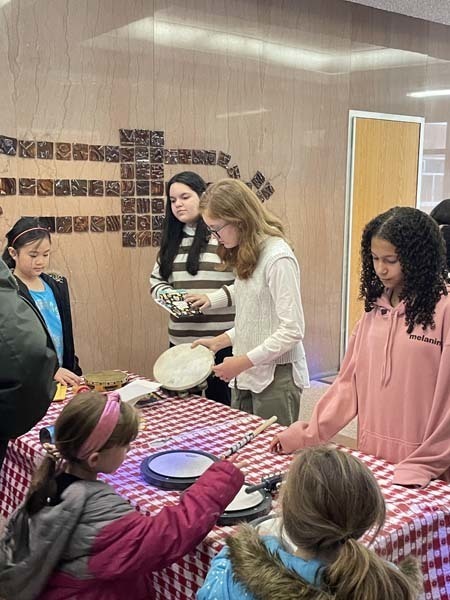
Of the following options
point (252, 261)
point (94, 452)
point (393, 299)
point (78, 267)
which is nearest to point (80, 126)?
point (78, 267)

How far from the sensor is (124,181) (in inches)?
163

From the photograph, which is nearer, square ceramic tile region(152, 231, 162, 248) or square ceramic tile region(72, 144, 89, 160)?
square ceramic tile region(72, 144, 89, 160)

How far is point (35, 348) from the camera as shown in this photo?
1141mm

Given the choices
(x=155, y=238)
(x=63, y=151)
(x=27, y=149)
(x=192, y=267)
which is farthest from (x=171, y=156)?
(x=192, y=267)

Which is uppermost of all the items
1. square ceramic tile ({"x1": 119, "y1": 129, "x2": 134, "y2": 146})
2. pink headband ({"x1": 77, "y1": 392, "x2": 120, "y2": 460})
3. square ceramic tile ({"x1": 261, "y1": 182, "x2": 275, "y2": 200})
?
square ceramic tile ({"x1": 119, "y1": 129, "x2": 134, "y2": 146})

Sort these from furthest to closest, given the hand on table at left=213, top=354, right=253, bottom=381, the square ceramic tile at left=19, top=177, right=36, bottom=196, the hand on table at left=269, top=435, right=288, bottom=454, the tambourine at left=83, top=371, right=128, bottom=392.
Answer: the square ceramic tile at left=19, top=177, right=36, bottom=196 < the tambourine at left=83, top=371, right=128, bottom=392 < the hand on table at left=213, top=354, right=253, bottom=381 < the hand on table at left=269, top=435, right=288, bottom=454

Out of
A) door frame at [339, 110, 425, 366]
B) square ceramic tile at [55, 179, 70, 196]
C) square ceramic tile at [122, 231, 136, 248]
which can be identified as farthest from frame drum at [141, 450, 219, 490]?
door frame at [339, 110, 425, 366]

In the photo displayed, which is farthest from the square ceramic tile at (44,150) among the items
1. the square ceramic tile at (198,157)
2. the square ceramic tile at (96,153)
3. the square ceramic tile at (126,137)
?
the square ceramic tile at (198,157)

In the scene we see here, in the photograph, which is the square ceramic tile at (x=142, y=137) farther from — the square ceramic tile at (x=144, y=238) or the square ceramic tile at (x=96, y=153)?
the square ceramic tile at (x=144, y=238)

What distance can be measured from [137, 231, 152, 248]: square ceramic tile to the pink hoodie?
8.14ft

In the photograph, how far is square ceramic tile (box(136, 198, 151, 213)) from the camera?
4227 mm

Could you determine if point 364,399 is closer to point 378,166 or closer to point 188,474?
point 188,474

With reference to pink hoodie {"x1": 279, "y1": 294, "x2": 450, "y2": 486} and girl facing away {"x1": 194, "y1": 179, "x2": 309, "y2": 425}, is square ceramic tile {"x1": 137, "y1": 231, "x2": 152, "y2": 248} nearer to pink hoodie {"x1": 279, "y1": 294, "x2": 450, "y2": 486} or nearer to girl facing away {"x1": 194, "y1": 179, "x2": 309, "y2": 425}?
girl facing away {"x1": 194, "y1": 179, "x2": 309, "y2": 425}

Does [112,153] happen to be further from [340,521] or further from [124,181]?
[340,521]
